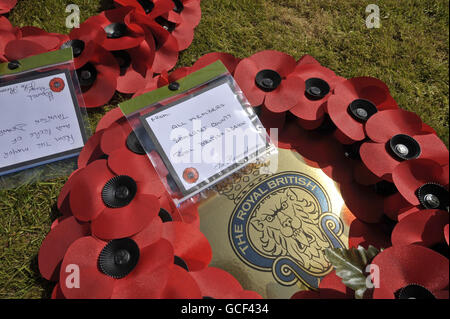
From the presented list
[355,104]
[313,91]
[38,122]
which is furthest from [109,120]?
[355,104]

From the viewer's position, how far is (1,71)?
1.09 meters

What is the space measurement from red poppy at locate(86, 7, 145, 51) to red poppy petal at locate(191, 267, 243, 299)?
0.80 meters

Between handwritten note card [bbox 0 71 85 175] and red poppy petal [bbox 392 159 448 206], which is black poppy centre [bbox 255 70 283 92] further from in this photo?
handwritten note card [bbox 0 71 85 175]

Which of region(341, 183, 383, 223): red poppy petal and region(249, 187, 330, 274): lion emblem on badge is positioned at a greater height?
region(341, 183, 383, 223): red poppy petal

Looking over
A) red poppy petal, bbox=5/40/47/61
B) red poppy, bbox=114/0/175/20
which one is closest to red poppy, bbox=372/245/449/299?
red poppy, bbox=114/0/175/20

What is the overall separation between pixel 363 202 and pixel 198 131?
51cm

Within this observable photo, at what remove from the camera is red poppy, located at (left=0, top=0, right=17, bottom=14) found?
1.46m

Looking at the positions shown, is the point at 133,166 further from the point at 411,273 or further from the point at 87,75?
the point at 411,273

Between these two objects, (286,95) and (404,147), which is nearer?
(404,147)

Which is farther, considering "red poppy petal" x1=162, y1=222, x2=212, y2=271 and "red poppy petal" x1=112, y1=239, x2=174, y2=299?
"red poppy petal" x1=162, y1=222, x2=212, y2=271

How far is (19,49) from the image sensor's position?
1.19 m

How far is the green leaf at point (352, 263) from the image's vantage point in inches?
29.2

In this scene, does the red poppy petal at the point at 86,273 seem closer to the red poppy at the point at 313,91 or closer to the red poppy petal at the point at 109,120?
the red poppy petal at the point at 109,120

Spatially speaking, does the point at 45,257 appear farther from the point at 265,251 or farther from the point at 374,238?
the point at 374,238
